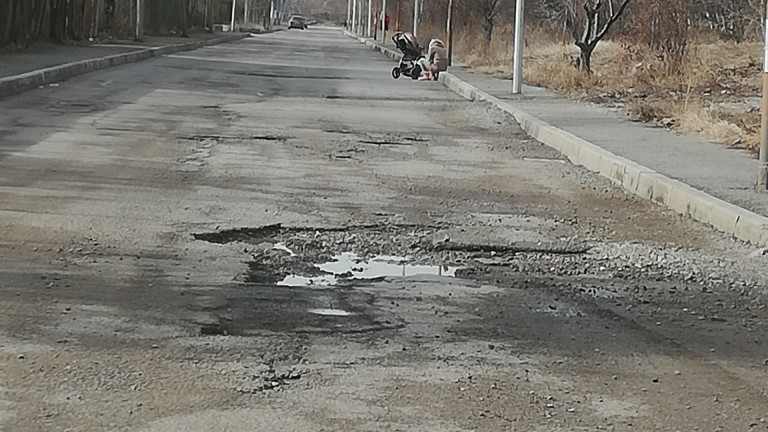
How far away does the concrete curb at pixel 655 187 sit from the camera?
880 cm

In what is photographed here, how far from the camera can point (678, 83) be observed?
2230 centimetres

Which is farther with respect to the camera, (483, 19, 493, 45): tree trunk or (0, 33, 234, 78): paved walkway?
(483, 19, 493, 45): tree trunk

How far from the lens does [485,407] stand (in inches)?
189

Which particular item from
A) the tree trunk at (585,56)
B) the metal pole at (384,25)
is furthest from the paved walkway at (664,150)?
the metal pole at (384,25)

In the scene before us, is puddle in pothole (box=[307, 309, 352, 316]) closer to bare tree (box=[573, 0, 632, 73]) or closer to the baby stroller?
bare tree (box=[573, 0, 632, 73])

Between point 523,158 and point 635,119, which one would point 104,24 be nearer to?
point 635,119

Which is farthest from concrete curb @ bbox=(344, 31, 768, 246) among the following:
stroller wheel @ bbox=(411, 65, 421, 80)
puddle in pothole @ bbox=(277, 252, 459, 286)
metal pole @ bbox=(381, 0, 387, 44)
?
metal pole @ bbox=(381, 0, 387, 44)

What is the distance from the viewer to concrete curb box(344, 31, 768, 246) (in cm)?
880

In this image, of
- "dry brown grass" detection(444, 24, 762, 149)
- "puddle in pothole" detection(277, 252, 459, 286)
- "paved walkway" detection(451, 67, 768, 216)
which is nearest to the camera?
"puddle in pothole" detection(277, 252, 459, 286)

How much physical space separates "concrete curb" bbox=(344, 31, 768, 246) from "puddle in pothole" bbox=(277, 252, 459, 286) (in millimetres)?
2458

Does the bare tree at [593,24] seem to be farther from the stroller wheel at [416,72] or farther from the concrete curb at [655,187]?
the concrete curb at [655,187]

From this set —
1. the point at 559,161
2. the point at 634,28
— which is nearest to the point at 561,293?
the point at 559,161

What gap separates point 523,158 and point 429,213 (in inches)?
174

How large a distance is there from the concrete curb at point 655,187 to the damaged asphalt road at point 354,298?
18 centimetres
